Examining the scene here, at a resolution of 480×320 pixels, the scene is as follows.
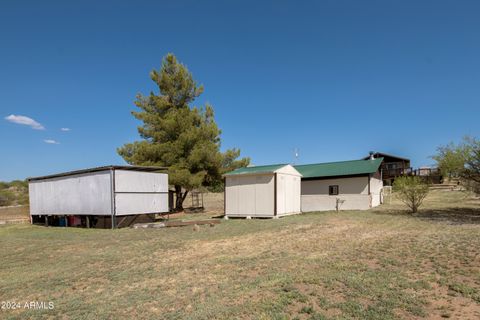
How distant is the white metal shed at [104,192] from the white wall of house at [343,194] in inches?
420

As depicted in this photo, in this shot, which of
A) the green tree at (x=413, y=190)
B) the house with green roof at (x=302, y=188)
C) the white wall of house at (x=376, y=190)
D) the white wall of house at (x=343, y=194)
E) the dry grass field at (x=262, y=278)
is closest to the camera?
the dry grass field at (x=262, y=278)

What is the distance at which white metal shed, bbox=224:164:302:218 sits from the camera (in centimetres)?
1823

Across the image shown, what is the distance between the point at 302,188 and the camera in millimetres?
23516

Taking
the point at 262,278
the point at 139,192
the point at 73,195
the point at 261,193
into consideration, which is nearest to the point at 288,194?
the point at 261,193

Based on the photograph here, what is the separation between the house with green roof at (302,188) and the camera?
60.6ft

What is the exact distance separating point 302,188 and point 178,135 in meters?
11.1

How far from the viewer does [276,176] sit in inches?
712

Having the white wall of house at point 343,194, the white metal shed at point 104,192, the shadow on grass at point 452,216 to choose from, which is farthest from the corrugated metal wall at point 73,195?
the shadow on grass at point 452,216

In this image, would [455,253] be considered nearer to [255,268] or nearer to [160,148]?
[255,268]

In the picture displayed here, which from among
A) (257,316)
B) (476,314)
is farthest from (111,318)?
(476,314)

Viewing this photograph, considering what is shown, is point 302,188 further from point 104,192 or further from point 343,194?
point 104,192

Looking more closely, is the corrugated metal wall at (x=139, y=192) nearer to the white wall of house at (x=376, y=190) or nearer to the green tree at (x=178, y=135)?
the green tree at (x=178, y=135)

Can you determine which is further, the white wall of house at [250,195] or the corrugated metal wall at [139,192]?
the white wall of house at [250,195]

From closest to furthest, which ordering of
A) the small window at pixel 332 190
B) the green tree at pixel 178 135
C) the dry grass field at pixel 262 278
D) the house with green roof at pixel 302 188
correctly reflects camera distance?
the dry grass field at pixel 262 278 < the house with green roof at pixel 302 188 < the small window at pixel 332 190 < the green tree at pixel 178 135
